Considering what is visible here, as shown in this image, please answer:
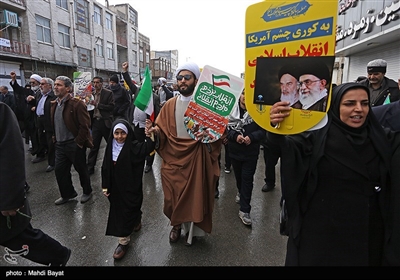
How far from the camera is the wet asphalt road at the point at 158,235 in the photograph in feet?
8.03

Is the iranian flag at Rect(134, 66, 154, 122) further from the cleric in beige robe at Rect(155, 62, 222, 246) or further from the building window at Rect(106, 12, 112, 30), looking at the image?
the building window at Rect(106, 12, 112, 30)

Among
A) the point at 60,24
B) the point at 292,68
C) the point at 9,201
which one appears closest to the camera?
the point at 292,68

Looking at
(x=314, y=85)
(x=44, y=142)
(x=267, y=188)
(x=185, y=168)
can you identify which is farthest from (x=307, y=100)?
(x=44, y=142)

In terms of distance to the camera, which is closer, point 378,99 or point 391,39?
point 378,99

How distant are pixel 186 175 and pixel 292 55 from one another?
1.71 m

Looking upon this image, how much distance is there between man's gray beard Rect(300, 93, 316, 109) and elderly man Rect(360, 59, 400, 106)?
2.97 m

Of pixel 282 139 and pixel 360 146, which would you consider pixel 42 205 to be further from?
pixel 360 146

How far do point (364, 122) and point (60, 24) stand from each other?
23906 millimetres

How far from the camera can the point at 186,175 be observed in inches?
103

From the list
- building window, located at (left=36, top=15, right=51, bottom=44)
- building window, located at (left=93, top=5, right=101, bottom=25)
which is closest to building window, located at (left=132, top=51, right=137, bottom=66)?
building window, located at (left=93, top=5, right=101, bottom=25)

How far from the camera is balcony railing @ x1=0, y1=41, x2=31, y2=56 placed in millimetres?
14789

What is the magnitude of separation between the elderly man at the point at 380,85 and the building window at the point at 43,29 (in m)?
20.7

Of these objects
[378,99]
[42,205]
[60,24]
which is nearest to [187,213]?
[42,205]

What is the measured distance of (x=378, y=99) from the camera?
3537 mm
